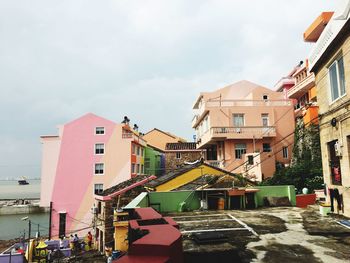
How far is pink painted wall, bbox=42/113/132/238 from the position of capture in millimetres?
34719

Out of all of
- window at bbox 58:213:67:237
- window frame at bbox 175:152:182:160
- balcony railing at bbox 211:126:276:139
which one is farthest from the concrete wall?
window frame at bbox 175:152:182:160

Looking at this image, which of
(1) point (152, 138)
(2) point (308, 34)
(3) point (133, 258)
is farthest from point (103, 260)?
(1) point (152, 138)

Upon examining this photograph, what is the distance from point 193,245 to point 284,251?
6.55 ft

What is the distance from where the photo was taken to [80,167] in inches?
1396

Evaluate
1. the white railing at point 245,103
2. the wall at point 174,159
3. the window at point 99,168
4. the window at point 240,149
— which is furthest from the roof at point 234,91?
the window at point 99,168

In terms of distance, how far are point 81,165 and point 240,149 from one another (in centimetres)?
2016

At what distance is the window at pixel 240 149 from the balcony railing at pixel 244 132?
1.20 meters

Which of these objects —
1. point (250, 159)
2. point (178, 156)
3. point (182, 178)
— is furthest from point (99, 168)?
point (250, 159)

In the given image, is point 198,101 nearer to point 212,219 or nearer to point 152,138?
point 152,138

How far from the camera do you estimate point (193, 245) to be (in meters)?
6.43

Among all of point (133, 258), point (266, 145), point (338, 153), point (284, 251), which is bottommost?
point (284, 251)

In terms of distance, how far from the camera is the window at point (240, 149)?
29766 millimetres

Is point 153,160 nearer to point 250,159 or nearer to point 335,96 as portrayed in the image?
point 250,159

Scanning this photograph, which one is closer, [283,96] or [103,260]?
[103,260]
